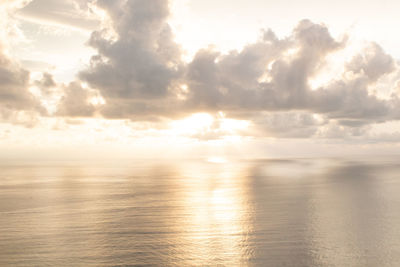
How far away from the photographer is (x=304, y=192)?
95062mm

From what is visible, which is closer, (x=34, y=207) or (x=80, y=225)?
(x=80, y=225)

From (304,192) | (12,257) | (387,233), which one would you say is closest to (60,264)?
(12,257)

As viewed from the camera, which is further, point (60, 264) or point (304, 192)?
point (304, 192)

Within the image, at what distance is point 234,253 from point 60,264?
22.2m

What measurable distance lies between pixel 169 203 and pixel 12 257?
4277 cm

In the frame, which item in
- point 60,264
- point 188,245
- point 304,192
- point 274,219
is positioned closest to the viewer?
point 60,264

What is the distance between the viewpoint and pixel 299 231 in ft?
164

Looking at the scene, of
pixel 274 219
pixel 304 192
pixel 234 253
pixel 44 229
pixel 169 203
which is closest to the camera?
pixel 234 253

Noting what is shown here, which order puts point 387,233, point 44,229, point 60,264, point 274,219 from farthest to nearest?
point 274,219 → point 44,229 → point 387,233 → point 60,264

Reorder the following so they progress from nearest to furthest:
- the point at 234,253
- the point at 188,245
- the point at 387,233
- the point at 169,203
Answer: the point at 234,253 → the point at 188,245 → the point at 387,233 → the point at 169,203

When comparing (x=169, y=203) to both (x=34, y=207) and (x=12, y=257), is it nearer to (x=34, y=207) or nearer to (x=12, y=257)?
(x=34, y=207)

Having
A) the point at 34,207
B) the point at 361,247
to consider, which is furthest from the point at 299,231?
the point at 34,207

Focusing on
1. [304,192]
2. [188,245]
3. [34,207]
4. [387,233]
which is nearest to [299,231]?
[387,233]

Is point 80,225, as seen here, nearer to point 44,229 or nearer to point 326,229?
point 44,229
